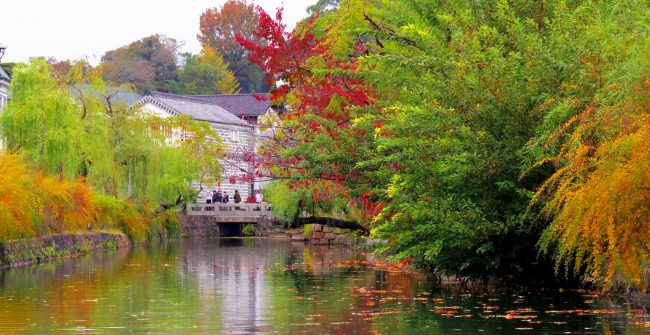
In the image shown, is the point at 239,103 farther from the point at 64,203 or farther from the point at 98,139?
the point at 64,203

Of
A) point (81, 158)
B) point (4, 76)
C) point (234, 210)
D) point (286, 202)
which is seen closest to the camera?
point (81, 158)

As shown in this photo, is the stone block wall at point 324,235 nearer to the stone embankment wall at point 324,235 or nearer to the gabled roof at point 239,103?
the stone embankment wall at point 324,235

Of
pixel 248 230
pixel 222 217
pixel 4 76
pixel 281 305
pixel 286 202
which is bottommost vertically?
pixel 281 305

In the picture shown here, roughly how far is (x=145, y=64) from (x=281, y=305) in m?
102

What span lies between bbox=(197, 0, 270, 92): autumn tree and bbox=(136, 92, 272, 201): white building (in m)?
16.4

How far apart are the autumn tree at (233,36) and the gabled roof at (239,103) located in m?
15.3

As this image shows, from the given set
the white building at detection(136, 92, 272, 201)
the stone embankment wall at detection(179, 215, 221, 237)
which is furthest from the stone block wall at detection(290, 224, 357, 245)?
the white building at detection(136, 92, 272, 201)

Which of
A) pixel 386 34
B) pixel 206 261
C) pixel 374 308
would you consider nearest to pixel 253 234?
pixel 206 261

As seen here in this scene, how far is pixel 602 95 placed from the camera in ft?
67.8

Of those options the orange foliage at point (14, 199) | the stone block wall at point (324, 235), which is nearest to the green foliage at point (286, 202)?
the stone block wall at point (324, 235)

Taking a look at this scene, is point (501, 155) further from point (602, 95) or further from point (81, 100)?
point (81, 100)

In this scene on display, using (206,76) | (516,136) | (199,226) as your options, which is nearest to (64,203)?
(516,136)

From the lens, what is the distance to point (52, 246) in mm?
43969

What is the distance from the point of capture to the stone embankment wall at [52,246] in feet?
127
